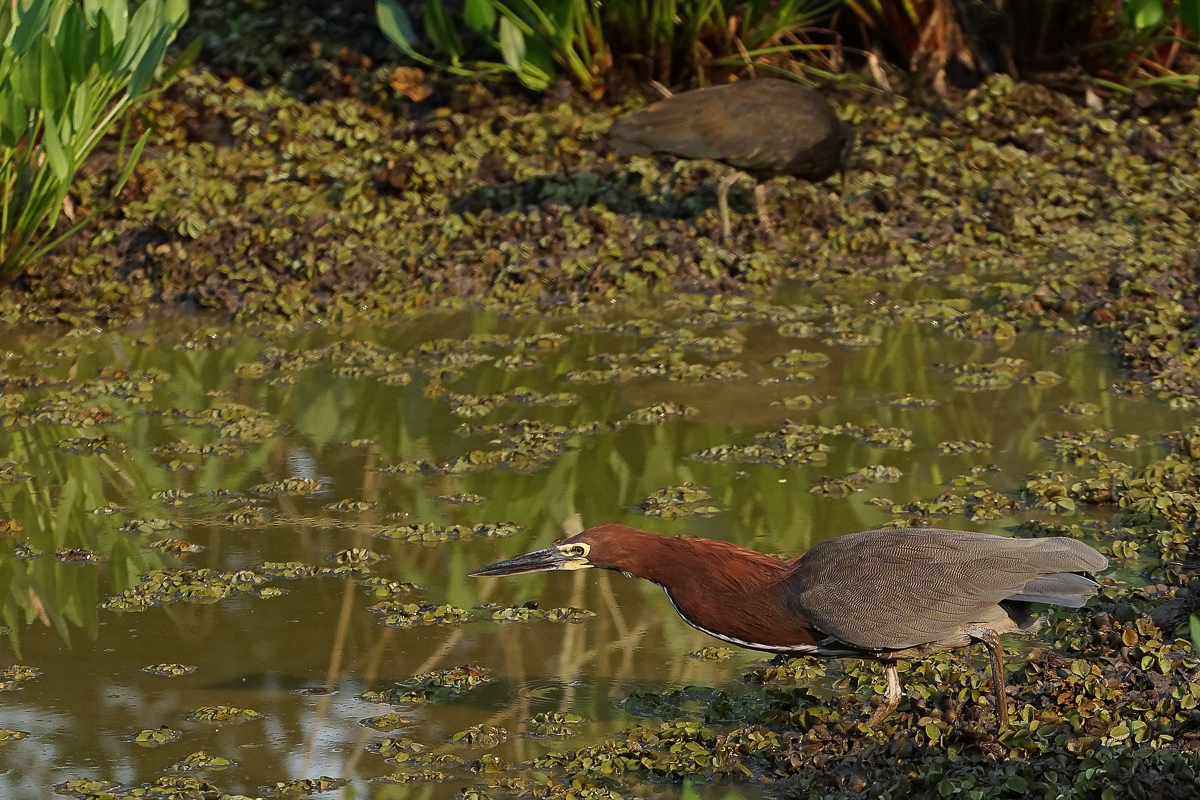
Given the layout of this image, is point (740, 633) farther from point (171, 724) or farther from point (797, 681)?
point (171, 724)

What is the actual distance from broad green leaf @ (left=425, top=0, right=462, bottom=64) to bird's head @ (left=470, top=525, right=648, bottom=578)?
676cm

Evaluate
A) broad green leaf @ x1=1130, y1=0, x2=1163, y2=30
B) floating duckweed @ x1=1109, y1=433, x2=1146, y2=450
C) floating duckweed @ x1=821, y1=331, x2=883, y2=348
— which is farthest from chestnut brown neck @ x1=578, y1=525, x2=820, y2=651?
broad green leaf @ x1=1130, y1=0, x2=1163, y2=30

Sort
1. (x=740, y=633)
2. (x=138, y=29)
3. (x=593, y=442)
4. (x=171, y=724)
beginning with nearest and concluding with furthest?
(x=740, y=633), (x=171, y=724), (x=593, y=442), (x=138, y=29)

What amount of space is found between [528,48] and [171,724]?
269 inches

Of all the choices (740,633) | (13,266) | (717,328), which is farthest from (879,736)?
(13,266)

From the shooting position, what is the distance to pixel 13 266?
8.52m

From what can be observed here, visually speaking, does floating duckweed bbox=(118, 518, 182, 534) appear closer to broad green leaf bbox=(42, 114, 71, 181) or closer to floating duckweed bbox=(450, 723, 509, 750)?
floating duckweed bbox=(450, 723, 509, 750)

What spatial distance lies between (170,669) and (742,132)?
525 cm

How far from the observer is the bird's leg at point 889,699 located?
161 inches

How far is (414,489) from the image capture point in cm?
617

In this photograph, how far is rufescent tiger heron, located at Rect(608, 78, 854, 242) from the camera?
29.3ft

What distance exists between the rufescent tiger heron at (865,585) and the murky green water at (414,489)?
1.46 feet

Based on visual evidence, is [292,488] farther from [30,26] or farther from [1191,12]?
[1191,12]

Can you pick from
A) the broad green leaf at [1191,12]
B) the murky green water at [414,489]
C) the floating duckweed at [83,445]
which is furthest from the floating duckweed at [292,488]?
the broad green leaf at [1191,12]
